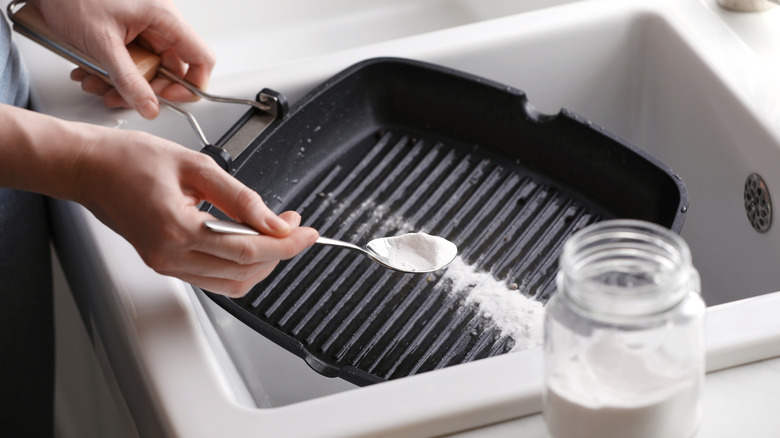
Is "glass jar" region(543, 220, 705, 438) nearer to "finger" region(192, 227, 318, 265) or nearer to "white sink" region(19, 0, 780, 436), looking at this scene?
"white sink" region(19, 0, 780, 436)

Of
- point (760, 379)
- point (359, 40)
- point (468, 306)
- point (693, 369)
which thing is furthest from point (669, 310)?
point (359, 40)

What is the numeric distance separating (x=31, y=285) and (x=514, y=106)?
1.99ft

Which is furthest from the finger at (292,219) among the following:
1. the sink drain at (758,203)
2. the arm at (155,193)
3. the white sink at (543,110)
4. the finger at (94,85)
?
the sink drain at (758,203)

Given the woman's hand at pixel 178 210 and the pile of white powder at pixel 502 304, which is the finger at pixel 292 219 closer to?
the woman's hand at pixel 178 210

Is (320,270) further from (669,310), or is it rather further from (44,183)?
(669,310)

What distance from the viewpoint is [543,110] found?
107 centimetres

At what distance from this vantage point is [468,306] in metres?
0.83

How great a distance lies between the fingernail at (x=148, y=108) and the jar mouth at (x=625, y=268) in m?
0.56

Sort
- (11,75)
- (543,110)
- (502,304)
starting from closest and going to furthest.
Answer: (502,304) → (11,75) → (543,110)

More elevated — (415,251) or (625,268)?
(625,268)

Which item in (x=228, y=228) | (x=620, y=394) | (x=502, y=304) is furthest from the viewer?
(x=502, y=304)

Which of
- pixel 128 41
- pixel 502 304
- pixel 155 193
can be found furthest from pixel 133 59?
pixel 502 304

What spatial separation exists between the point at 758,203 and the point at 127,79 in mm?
653

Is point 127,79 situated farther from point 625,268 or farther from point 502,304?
point 625,268
